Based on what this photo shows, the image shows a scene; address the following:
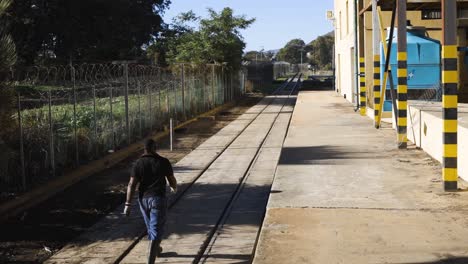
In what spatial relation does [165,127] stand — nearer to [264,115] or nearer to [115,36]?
[264,115]

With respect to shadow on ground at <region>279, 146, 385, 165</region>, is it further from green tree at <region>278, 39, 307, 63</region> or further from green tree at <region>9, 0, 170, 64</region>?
green tree at <region>278, 39, 307, 63</region>

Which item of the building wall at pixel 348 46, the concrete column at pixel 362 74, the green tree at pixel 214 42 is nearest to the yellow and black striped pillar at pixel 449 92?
the concrete column at pixel 362 74

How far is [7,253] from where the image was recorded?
27.5ft

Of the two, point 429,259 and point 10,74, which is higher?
point 10,74

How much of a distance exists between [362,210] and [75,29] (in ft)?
145

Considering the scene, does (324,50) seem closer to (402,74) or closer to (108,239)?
(402,74)

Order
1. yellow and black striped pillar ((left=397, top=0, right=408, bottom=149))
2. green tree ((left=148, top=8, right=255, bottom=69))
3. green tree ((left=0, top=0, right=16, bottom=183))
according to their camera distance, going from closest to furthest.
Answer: green tree ((left=0, top=0, right=16, bottom=183)) < yellow and black striped pillar ((left=397, top=0, right=408, bottom=149)) < green tree ((left=148, top=8, right=255, bottom=69))

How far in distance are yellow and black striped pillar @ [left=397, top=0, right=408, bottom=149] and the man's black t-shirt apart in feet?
33.4

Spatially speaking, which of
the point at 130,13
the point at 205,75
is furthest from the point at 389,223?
the point at 130,13

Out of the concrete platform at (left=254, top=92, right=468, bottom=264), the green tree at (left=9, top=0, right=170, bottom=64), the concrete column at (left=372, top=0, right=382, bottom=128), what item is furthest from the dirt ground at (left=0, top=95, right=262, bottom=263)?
the green tree at (left=9, top=0, right=170, bottom=64)

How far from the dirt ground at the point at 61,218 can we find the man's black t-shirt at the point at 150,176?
5.83 feet

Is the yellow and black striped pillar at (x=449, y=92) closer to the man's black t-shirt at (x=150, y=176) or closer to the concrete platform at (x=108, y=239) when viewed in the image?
the concrete platform at (x=108, y=239)

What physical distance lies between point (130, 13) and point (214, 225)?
4977 cm

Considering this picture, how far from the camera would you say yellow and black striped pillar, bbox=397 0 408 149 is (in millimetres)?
15922
